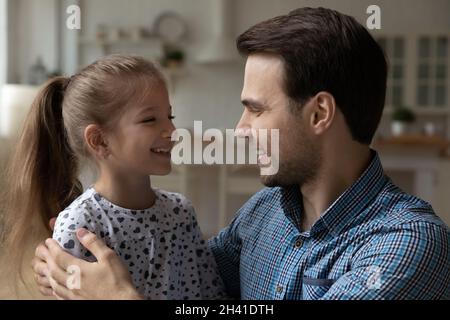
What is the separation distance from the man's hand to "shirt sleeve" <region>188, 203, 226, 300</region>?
0.15m

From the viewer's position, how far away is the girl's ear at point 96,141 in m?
0.62

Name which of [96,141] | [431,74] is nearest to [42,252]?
[96,141]

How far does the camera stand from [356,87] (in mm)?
585

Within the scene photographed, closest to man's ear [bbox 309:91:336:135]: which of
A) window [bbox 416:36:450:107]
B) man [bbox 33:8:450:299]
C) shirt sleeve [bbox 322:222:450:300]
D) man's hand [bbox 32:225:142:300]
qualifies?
man [bbox 33:8:450:299]

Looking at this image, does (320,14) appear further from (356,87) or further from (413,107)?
(413,107)

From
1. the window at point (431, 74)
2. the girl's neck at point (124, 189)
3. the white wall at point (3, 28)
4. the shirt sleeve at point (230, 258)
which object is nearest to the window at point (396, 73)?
the window at point (431, 74)

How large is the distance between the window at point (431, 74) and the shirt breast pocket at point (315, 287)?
1944 millimetres

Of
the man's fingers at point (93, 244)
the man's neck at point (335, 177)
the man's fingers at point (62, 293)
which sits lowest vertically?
the man's fingers at point (62, 293)

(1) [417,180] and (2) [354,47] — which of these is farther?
(1) [417,180]

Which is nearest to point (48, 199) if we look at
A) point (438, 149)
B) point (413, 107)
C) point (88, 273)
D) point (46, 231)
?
point (46, 231)

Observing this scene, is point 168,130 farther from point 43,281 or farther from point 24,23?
point 24,23

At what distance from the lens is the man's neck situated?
627 millimetres

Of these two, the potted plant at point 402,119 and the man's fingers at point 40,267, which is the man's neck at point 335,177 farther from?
the potted plant at point 402,119
